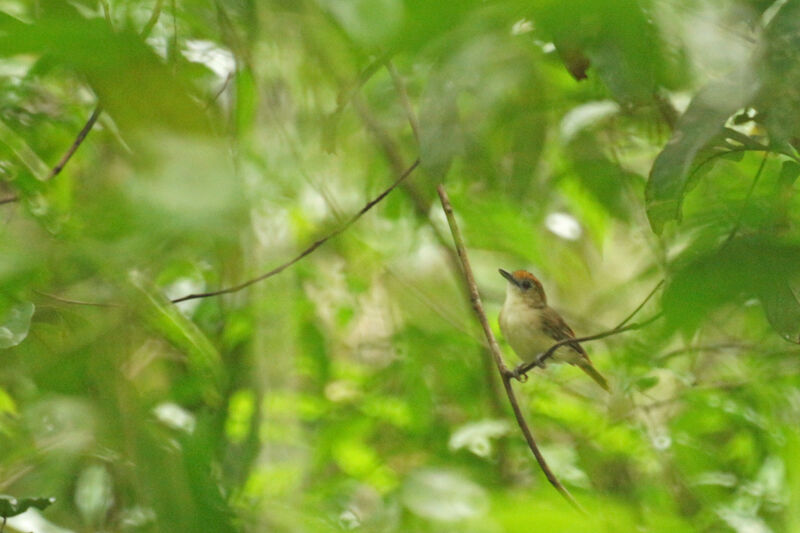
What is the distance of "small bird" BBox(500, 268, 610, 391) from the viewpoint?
4195 mm

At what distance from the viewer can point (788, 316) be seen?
1609 millimetres

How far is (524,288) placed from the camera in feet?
15.0

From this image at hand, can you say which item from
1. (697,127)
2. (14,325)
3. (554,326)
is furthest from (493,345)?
(554,326)

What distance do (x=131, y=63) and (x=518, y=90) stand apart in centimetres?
186

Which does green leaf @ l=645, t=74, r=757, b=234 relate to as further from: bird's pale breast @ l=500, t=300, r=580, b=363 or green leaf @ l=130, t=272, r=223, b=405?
bird's pale breast @ l=500, t=300, r=580, b=363

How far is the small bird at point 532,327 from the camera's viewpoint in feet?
13.8

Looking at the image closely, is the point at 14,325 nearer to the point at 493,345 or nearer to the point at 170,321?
the point at 170,321

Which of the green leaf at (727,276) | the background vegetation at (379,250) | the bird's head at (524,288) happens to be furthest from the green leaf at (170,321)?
the bird's head at (524,288)

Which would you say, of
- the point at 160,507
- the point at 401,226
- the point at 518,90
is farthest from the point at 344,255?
the point at 160,507

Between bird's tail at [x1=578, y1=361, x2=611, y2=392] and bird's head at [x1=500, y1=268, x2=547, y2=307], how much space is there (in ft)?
Answer: 1.44

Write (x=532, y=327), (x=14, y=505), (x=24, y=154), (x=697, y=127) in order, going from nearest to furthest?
(x=697, y=127) < (x=14, y=505) < (x=24, y=154) < (x=532, y=327)

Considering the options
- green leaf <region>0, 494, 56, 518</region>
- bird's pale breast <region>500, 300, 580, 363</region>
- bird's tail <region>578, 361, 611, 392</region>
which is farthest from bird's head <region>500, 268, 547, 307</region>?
green leaf <region>0, 494, 56, 518</region>

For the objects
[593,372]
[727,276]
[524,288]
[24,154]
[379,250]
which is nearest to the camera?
[727,276]

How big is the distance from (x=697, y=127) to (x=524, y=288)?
10.5ft
